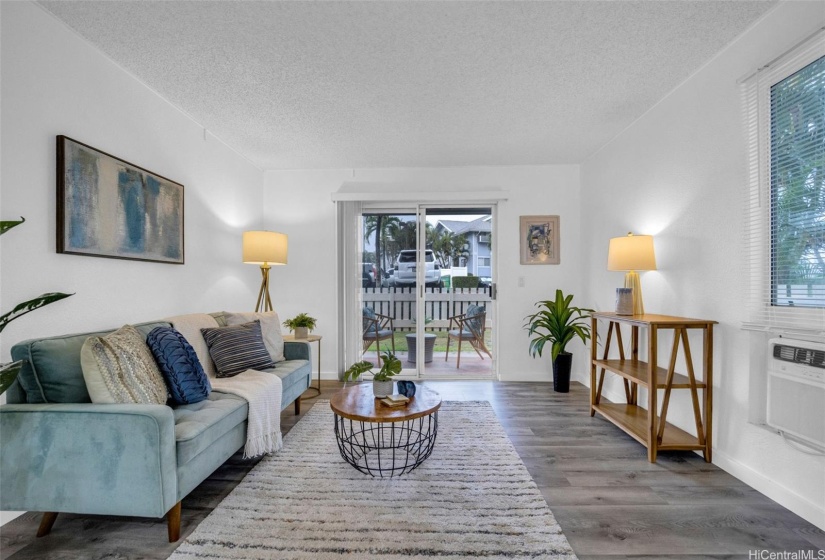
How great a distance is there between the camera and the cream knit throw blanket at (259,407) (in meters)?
2.18

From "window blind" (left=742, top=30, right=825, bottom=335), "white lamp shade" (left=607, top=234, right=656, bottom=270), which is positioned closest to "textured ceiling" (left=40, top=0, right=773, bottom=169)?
"window blind" (left=742, top=30, right=825, bottom=335)

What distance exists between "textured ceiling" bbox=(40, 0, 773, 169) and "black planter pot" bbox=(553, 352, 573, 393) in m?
2.22

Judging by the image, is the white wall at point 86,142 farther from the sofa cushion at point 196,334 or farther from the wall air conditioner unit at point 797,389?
the wall air conditioner unit at point 797,389

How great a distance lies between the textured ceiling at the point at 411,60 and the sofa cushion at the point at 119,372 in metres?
1.68

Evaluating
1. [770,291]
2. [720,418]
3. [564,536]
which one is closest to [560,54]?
[770,291]

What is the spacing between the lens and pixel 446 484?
→ 203 cm

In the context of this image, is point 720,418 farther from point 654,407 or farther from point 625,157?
point 625,157

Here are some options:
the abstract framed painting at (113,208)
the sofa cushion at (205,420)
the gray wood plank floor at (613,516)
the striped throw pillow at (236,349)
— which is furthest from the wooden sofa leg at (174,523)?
the abstract framed painting at (113,208)

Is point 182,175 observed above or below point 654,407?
above

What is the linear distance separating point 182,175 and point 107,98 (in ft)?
2.55

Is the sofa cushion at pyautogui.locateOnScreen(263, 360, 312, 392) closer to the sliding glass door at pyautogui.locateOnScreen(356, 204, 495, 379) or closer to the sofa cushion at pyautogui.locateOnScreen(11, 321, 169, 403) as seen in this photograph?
the sofa cushion at pyautogui.locateOnScreen(11, 321, 169, 403)

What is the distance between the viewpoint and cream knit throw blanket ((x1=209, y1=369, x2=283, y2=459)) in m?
2.18

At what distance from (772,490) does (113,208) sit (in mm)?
4029

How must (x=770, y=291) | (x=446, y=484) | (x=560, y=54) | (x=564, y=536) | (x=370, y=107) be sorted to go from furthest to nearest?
(x=370, y=107) < (x=560, y=54) < (x=446, y=484) < (x=770, y=291) < (x=564, y=536)
